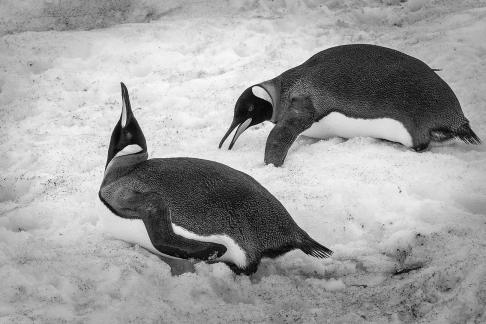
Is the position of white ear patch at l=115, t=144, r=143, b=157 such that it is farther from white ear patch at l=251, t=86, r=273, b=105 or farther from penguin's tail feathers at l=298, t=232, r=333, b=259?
white ear patch at l=251, t=86, r=273, b=105

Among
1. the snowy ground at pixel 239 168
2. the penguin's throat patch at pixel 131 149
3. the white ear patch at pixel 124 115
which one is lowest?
the snowy ground at pixel 239 168

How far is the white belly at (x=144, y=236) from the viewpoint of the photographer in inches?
98.0

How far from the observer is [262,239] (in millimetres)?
2492

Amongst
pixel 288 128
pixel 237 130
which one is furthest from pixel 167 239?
pixel 237 130

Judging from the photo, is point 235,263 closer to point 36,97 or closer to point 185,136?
point 185,136

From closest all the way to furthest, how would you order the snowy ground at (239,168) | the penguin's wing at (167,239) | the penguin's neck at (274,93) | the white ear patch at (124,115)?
1. the snowy ground at (239,168)
2. the penguin's wing at (167,239)
3. the white ear patch at (124,115)
4. the penguin's neck at (274,93)

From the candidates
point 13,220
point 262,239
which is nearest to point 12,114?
point 13,220

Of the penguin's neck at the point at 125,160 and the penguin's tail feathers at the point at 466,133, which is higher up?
the penguin's neck at the point at 125,160

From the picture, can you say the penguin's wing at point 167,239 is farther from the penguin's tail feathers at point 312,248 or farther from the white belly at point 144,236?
the penguin's tail feathers at point 312,248

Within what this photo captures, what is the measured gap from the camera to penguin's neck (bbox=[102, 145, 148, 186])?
2.87m

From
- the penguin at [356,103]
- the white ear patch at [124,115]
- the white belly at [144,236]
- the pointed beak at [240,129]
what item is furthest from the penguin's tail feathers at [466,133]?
the white ear patch at [124,115]

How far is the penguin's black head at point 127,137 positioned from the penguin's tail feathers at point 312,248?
2.70ft

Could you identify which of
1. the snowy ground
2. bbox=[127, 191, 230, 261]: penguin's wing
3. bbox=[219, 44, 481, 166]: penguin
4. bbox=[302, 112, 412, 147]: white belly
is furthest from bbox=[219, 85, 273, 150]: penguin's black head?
bbox=[127, 191, 230, 261]: penguin's wing

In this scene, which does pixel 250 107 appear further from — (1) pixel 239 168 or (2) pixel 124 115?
(2) pixel 124 115
